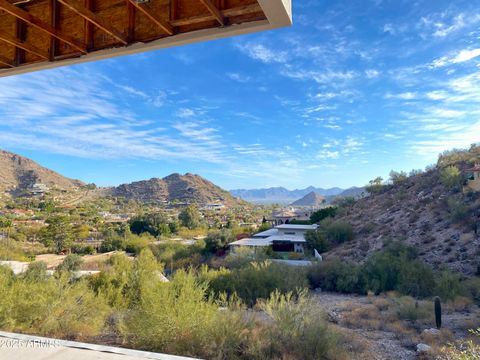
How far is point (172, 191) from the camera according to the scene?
9444cm

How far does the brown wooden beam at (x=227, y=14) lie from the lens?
3.11 meters

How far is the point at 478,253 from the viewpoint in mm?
19219

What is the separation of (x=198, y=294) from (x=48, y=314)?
335 cm

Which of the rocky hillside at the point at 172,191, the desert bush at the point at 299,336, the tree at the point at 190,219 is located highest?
the rocky hillside at the point at 172,191

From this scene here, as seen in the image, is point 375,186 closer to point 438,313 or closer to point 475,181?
point 475,181

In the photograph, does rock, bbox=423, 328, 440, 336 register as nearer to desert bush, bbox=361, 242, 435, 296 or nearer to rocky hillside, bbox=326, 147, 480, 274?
desert bush, bbox=361, 242, 435, 296

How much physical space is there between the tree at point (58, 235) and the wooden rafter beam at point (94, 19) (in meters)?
38.0

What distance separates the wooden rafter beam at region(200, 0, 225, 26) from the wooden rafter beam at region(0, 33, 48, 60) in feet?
7.64

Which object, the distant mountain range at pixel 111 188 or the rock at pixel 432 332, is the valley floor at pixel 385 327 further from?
the distant mountain range at pixel 111 188

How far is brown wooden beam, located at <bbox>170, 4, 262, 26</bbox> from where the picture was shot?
3106mm

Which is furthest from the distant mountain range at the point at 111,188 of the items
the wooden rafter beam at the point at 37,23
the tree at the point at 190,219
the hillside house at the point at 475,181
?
the wooden rafter beam at the point at 37,23

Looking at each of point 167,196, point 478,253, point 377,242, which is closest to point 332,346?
point 478,253

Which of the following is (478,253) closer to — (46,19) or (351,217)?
(351,217)

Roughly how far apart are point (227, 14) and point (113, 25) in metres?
1.40
